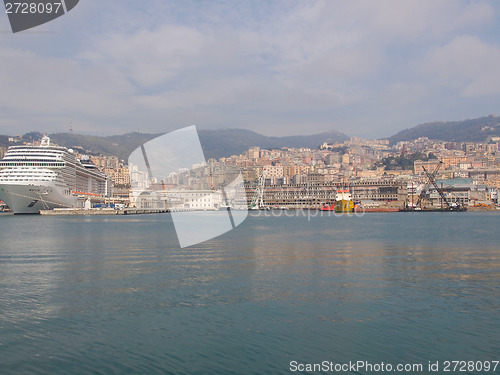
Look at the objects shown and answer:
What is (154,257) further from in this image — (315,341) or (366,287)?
(315,341)

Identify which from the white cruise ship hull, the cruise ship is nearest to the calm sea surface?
the white cruise ship hull

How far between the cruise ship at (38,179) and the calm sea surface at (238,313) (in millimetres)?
36352

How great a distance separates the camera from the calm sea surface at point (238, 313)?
6.16 m

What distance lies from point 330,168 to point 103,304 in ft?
472

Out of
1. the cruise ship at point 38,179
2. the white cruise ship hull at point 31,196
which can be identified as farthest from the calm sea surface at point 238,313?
the cruise ship at point 38,179

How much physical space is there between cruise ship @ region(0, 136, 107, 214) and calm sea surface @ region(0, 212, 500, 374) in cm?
3635

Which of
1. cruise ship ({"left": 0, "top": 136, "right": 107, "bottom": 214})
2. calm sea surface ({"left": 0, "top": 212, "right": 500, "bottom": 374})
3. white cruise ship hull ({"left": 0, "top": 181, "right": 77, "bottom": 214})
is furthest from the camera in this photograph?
cruise ship ({"left": 0, "top": 136, "right": 107, "bottom": 214})

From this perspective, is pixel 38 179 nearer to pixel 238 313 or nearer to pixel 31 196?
pixel 31 196

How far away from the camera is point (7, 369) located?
5750mm

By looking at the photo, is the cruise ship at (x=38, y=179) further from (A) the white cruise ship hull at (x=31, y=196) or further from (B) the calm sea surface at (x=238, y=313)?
(B) the calm sea surface at (x=238, y=313)

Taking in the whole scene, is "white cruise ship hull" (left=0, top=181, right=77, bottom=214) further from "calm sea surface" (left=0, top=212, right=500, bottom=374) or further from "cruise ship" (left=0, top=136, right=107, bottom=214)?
"calm sea surface" (left=0, top=212, right=500, bottom=374)

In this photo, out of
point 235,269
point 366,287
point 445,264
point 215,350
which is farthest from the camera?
point 445,264

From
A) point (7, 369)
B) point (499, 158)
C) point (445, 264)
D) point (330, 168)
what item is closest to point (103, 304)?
point (7, 369)

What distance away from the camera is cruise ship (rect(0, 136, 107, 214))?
4750 centimetres
